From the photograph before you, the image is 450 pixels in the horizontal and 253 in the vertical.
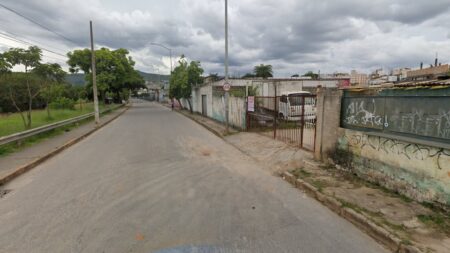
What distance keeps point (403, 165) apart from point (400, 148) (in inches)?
12.3

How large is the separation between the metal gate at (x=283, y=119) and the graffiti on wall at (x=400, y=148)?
12.1 feet

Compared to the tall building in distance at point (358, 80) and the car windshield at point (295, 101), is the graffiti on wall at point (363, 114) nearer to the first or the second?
the car windshield at point (295, 101)

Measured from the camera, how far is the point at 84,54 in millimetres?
37844

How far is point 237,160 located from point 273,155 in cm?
122

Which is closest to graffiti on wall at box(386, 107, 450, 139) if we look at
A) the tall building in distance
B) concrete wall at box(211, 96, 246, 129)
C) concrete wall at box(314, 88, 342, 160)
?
concrete wall at box(314, 88, 342, 160)

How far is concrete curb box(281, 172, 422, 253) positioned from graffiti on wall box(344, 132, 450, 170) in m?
1.53

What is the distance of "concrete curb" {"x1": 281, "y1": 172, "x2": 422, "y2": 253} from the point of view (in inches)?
127

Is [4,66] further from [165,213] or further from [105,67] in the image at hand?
[105,67]

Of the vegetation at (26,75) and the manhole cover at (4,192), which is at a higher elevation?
the vegetation at (26,75)

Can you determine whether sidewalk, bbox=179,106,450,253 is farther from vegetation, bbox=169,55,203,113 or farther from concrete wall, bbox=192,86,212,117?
vegetation, bbox=169,55,203,113

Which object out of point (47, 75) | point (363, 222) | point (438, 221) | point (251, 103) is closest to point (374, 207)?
point (363, 222)

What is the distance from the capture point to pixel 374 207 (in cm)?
424

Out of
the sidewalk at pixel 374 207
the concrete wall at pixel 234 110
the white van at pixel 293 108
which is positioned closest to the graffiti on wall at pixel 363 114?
the sidewalk at pixel 374 207

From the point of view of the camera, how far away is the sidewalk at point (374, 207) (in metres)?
3.32
